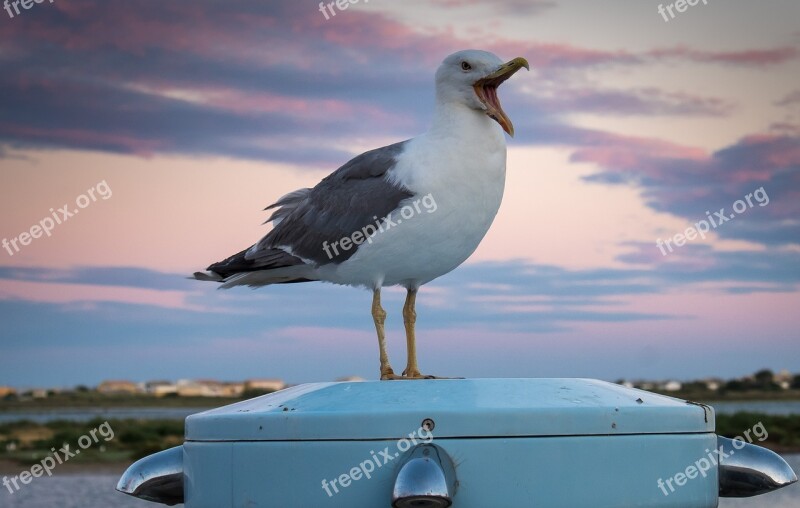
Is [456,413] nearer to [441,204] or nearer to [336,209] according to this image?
[441,204]

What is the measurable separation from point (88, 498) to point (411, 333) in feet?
134

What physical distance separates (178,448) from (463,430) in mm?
1137

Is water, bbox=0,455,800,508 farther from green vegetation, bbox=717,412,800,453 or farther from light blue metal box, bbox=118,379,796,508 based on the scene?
light blue metal box, bbox=118,379,796,508

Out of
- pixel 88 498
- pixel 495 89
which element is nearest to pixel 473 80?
pixel 495 89

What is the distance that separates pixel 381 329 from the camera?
5.12m

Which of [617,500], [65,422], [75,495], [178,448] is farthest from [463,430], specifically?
[65,422]

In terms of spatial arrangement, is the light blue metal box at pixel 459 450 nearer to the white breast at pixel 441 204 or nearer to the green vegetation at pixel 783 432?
the white breast at pixel 441 204

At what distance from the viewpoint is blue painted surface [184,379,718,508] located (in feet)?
8.92

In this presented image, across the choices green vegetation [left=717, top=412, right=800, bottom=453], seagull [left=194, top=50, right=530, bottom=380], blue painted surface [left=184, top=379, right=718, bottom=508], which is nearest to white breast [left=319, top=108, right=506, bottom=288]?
seagull [left=194, top=50, right=530, bottom=380]

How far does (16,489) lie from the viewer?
46.8m

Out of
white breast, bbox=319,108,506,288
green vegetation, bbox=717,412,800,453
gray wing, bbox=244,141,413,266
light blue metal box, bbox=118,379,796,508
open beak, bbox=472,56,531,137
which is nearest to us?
light blue metal box, bbox=118,379,796,508

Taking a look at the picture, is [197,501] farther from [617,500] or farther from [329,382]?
[617,500]

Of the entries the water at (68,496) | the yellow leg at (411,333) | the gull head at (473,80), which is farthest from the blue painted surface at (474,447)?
the water at (68,496)

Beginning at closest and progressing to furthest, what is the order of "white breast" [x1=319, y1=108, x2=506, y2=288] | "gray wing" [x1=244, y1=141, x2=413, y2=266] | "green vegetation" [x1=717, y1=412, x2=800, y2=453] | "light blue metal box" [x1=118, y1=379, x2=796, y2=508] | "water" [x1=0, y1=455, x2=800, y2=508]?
"light blue metal box" [x1=118, y1=379, x2=796, y2=508]
"white breast" [x1=319, y1=108, x2=506, y2=288]
"gray wing" [x1=244, y1=141, x2=413, y2=266]
"water" [x1=0, y1=455, x2=800, y2=508]
"green vegetation" [x1=717, y1=412, x2=800, y2=453]
